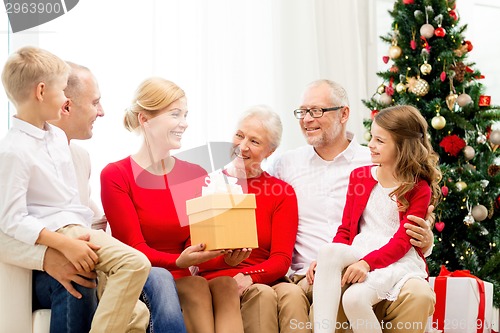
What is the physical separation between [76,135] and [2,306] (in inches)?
33.1

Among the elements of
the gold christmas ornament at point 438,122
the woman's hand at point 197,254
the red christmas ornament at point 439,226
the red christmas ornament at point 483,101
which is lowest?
the red christmas ornament at point 439,226

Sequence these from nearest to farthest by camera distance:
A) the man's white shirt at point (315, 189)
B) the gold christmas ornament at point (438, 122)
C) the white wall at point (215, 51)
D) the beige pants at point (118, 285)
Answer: the beige pants at point (118, 285) < the man's white shirt at point (315, 189) < the white wall at point (215, 51) < the gold christmas ornament at point (438, 122)

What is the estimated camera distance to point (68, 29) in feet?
12.6

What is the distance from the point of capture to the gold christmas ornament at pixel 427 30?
13.5 feet

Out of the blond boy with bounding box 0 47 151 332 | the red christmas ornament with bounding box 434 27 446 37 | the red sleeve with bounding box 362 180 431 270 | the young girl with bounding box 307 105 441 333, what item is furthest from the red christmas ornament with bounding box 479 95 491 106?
the blond boy with bounding box 0 47 151 332

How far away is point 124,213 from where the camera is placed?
9.14 feet

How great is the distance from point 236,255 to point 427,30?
2100 mm

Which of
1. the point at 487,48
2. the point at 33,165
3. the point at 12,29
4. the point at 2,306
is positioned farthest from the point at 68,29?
the point at 487,48

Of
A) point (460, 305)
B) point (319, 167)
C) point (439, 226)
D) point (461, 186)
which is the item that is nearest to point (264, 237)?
point (319, 167)

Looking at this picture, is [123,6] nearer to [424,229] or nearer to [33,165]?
[33,165]

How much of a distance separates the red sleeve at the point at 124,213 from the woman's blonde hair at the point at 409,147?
0.94 m

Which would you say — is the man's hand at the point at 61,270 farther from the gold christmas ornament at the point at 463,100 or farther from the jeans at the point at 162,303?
the gold christmas ornament at the point at 463,100

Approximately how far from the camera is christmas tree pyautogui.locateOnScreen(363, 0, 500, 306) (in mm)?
4059

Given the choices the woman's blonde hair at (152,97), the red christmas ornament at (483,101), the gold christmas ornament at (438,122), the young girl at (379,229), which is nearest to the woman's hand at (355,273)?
the young girl at (379,229)
